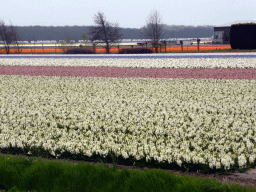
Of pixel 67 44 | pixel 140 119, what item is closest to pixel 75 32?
pixel 67 44

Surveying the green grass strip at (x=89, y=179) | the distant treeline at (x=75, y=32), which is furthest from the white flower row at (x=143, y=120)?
the distant treeline at (x=75, y=32)

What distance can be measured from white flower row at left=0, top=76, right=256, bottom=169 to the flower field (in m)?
0.02

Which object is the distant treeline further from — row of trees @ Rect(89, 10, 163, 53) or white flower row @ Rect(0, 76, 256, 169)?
white flower row @ Rect(0, 76, 256, 169)

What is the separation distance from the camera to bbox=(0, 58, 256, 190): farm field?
510cm

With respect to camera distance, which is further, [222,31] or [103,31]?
[222,31]

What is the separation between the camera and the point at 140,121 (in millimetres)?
7184

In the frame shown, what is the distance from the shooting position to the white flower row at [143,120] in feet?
17.4

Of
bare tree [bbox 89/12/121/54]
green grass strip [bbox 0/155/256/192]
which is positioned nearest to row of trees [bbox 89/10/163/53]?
bare tree [bbox 89/12/121/54]

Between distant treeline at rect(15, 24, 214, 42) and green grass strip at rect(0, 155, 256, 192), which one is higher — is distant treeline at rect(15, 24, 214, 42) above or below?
above

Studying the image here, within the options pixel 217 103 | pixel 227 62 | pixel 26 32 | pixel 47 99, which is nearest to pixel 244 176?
pixel 217 103

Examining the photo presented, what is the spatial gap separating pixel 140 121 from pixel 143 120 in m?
0.16

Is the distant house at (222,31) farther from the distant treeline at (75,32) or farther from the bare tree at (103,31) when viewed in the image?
the distant treeline at (75,32)

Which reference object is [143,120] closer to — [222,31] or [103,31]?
[103,31]

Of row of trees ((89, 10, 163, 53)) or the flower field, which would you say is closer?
the flower field
